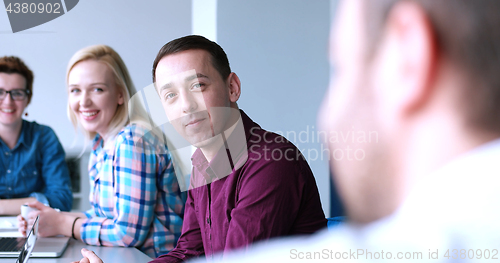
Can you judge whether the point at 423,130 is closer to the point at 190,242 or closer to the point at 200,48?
the point at 200,48

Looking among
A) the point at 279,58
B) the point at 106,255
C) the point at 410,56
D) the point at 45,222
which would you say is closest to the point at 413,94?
the point at 410,56

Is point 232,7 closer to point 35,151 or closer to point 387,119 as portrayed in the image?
point 35,151

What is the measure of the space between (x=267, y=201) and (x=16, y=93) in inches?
53.0

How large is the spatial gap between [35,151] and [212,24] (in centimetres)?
92

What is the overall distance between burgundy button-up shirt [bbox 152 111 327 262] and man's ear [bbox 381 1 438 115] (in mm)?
474

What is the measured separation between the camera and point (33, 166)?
1.50m

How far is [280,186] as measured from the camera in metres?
0.62

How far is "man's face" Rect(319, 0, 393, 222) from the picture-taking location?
0.50 ft

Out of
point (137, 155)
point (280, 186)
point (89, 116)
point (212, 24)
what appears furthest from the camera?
point (212, 24)

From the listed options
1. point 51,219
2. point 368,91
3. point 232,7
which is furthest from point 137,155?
point 232,7

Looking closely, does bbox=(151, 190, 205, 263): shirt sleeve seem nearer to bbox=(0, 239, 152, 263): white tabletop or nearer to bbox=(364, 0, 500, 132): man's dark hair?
bbox=(0, 239, 152, 263): white tabletop

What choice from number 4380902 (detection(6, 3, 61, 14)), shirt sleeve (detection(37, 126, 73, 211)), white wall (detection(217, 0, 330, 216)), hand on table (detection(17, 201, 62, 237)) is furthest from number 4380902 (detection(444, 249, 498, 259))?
number 4380902 (detection(6, 3, 61, 14))

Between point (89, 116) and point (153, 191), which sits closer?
point (153, 191)

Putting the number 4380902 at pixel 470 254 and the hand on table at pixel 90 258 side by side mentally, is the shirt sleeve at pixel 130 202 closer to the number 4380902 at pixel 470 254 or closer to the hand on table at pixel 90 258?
the hand on table at pixel 90 258
